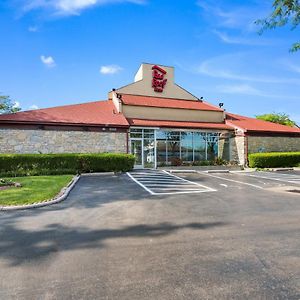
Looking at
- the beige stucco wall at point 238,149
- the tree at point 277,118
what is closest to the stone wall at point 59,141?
the beige stucco wall at point 238,149

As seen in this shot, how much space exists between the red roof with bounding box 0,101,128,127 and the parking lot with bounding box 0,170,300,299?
13652 mm

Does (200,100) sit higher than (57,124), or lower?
higher

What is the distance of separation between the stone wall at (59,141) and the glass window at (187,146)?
5.43 metres

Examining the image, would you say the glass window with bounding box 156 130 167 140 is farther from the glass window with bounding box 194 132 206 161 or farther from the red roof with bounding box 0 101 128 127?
the red roof with bounding box 0 101 128 127

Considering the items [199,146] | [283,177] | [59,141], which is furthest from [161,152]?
[283,177]

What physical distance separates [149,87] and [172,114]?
4.87 m

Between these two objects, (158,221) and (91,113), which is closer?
(158,221)

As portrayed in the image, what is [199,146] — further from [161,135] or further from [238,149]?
[161,135]

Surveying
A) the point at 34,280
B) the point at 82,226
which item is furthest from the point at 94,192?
the point at 34,280

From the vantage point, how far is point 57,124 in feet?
69.6

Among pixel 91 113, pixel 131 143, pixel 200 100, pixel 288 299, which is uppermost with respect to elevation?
pixel 200 100

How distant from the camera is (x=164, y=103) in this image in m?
28.5

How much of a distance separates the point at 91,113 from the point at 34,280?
21.3m

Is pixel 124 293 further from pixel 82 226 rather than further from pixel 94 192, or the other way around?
pixel 94 192
